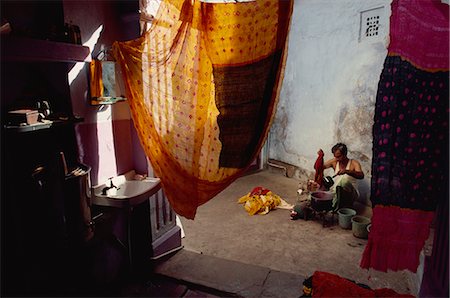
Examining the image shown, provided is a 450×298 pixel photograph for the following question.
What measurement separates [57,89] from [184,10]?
1.65 m

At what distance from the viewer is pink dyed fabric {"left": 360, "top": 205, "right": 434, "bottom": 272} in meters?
1.79

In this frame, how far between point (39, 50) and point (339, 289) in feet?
11.4

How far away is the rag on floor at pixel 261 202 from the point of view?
235 inches

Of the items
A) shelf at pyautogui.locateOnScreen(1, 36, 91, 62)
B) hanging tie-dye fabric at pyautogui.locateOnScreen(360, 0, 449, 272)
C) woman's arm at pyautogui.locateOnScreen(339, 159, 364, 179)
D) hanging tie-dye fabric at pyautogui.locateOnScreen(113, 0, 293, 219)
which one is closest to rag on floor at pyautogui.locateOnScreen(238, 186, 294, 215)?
woman's arm at pyautogui.locateOnScreen(339, 159, 364, 179)

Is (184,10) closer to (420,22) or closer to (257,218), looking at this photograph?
(420,22)

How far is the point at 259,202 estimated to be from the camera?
6082 mm

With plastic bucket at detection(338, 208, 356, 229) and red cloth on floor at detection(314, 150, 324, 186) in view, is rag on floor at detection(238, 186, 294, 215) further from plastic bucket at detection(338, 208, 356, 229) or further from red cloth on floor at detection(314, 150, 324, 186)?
plastic bucket at detection(338, 208, 356, 229)

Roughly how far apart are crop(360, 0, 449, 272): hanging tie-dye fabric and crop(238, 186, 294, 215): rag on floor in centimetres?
410

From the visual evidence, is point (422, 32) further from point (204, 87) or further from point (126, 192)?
point (126, 192)

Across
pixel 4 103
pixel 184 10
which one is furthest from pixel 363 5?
pixel 4 103

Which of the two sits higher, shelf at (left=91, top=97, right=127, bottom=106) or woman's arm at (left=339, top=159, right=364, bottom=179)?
shelf at (left=91, top=97, right=127, bottom=106)

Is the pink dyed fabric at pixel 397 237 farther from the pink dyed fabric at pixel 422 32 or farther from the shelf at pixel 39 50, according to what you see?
the shelf at pixel 39 50

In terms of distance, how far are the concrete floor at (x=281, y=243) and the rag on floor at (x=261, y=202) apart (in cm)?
13

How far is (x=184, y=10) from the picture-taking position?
2434 mm
